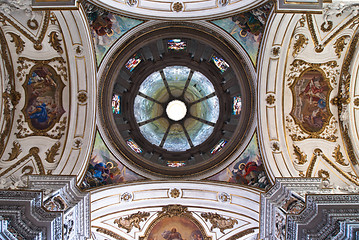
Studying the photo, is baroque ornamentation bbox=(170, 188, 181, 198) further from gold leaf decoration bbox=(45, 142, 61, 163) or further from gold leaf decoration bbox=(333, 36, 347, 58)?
gold leaf decoration bbox=(333, 36, 347, 58)

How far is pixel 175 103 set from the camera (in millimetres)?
18922

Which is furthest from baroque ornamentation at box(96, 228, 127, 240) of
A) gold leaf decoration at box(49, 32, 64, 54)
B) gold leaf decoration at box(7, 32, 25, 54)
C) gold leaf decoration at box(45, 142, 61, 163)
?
gold leaf decoration at box(7, 32, 25, 54)

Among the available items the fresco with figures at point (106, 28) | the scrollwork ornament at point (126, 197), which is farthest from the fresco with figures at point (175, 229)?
the fresco with figures at point (106, 28)

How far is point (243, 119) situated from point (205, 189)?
129 inches

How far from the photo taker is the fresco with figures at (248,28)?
11.9 m

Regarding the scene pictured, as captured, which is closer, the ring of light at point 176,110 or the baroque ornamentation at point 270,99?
the baroque ornamentation at point 270,99

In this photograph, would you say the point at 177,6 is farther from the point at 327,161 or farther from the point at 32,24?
the point at 327,161

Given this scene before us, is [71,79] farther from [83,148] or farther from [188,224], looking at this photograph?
[188,224]

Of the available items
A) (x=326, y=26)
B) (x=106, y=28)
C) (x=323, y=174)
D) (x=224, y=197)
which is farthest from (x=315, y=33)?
(x=106, y=28)

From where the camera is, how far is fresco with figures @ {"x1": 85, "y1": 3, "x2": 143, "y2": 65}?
12.0 meters

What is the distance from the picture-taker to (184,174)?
44.9 ft

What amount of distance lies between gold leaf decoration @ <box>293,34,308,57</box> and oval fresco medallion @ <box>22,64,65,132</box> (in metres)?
9.04

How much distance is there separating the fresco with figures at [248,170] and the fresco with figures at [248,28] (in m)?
3.47

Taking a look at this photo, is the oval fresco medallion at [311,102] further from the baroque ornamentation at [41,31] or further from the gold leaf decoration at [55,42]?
the baroque ornamentation at [41,31]
